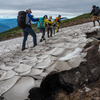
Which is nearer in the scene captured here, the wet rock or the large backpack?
the wet rock

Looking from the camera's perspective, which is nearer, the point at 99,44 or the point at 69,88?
the point at 69,88

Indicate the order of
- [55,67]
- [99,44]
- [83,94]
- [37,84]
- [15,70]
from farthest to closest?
1. [99,44]
2. [15,70]
3. [55,67]
4. [37,84]
5. [83,94]

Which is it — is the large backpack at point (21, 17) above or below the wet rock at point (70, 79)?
above

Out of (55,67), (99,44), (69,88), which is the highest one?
(99,44)

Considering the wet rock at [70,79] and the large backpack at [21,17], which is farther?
the large backpack at [21,17]

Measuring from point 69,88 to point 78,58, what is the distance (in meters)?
1.14

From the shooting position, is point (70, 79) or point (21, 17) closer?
point (70, 79)

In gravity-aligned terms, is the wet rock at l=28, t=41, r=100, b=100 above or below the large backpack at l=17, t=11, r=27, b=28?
below

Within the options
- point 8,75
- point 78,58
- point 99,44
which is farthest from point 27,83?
point 99,44

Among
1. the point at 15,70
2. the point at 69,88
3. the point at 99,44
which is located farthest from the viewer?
the point at 99,44

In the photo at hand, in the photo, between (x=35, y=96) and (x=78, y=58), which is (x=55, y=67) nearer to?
(x=78, y=58)

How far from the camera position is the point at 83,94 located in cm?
275

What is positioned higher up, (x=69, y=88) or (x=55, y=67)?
(x=55, y=67)

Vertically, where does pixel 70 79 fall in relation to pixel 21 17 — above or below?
below
